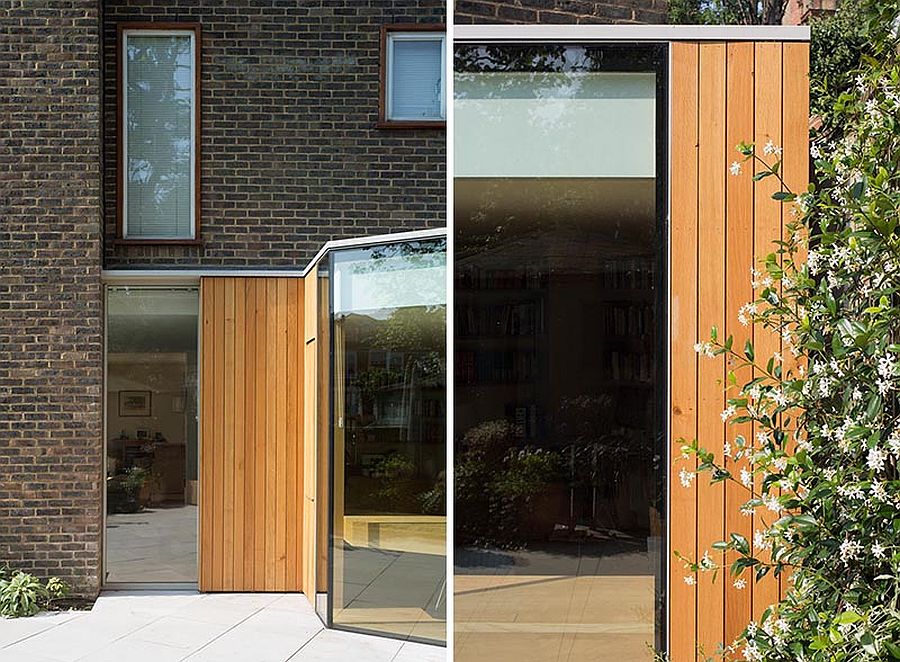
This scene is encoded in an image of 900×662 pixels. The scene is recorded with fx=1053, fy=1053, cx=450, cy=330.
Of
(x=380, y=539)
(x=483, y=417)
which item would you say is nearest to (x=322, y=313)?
(x=380, y=539)

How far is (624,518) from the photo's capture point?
321 cm

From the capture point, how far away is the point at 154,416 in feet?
27.4

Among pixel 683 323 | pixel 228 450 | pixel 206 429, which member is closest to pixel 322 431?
pixel 228 450

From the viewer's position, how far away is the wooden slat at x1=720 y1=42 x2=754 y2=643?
319 cm

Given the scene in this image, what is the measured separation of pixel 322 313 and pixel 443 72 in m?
2.23

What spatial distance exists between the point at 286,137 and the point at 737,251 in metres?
5.59

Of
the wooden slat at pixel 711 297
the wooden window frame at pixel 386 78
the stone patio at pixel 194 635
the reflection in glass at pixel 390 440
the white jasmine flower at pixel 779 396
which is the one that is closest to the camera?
the white jasmine flower at pixel 779 396

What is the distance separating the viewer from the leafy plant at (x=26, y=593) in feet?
24.1

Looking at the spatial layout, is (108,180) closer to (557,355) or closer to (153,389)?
(153,389)

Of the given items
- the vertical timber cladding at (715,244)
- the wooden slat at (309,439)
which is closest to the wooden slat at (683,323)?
the vertical timber cladding at (715,244)

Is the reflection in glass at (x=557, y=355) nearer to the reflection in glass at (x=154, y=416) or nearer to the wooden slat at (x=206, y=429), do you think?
the wooden slat at (x=206, y=429)

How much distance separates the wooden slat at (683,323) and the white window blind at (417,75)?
16.6 feet

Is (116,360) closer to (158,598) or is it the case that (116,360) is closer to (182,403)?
(182,403)

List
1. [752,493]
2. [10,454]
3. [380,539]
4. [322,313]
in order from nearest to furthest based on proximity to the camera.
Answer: [752,493], [380,539], [322,313], [10,454]
